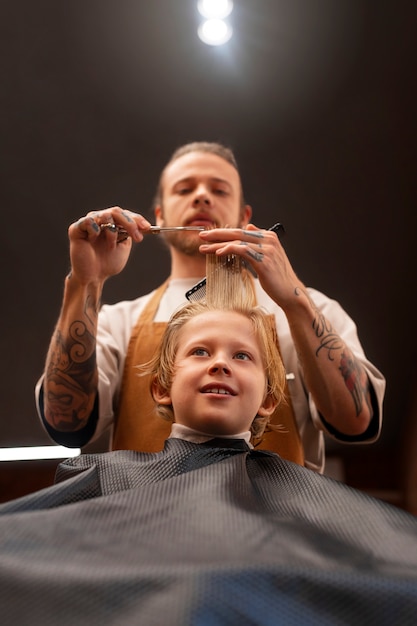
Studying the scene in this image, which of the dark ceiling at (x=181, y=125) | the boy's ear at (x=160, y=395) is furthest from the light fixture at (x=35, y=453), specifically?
the boy's ear at (x=160, y=395)

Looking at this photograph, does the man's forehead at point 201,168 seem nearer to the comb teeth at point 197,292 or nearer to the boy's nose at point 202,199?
the boy's nose at point 202,199

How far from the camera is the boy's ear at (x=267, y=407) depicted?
5.97ft

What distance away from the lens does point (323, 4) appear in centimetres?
242

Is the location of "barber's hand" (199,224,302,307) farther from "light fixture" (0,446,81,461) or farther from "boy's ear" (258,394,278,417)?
"light fixture" (0,446,81,461)

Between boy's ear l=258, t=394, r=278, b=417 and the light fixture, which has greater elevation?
boy's ear l=258, t=394, r=278, b=417

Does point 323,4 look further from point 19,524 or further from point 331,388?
point 19,524

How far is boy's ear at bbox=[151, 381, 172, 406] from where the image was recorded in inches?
72.7

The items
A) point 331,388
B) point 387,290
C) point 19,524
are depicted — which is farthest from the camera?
point 387,290

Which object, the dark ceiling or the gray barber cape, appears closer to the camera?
the gray barber cape

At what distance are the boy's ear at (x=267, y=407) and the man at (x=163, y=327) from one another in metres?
0.10

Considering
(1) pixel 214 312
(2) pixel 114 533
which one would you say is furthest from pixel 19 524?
(1) pixel 214 312

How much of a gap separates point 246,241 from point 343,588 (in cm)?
90

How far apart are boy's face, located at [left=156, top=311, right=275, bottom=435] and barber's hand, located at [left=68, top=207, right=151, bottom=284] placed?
29 centimetres

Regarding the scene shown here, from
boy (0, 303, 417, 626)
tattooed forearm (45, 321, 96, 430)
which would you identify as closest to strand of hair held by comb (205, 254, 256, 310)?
boy (0, 303, 417, 626)
